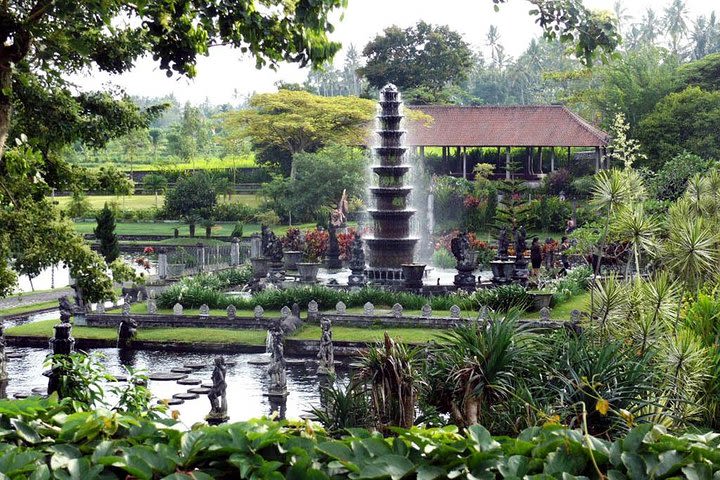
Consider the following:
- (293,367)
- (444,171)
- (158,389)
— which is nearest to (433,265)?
(293,367)

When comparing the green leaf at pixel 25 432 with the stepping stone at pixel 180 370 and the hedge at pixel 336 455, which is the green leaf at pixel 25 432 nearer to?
the hedge at pixel 336 455

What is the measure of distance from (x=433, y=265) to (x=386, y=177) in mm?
5131

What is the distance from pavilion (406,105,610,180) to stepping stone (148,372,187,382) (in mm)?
32892

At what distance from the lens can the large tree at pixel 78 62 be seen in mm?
10297

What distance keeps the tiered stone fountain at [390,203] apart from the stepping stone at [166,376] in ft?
37.1

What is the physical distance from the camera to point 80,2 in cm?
1029

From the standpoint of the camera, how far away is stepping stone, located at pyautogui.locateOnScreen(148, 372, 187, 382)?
1883 centimetres

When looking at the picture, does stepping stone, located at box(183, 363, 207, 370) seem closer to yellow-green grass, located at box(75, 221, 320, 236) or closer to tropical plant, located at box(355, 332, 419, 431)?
tropical plant, located at box(355, 332, 419, 431)

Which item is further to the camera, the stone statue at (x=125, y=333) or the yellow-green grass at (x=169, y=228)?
the yellow-green grass at (x=169, y=228)

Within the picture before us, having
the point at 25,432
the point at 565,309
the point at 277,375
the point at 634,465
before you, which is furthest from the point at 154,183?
the point at 634,465

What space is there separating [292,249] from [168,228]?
17936 millimetres

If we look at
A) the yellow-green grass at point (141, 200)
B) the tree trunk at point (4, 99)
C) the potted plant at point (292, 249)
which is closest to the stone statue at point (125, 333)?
the potted plant at point (292, 249)

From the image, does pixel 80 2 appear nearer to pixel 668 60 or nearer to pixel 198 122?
pixel 668 60

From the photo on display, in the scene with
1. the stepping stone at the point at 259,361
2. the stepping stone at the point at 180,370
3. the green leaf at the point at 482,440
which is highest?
the green leaf at the point at 482,440
